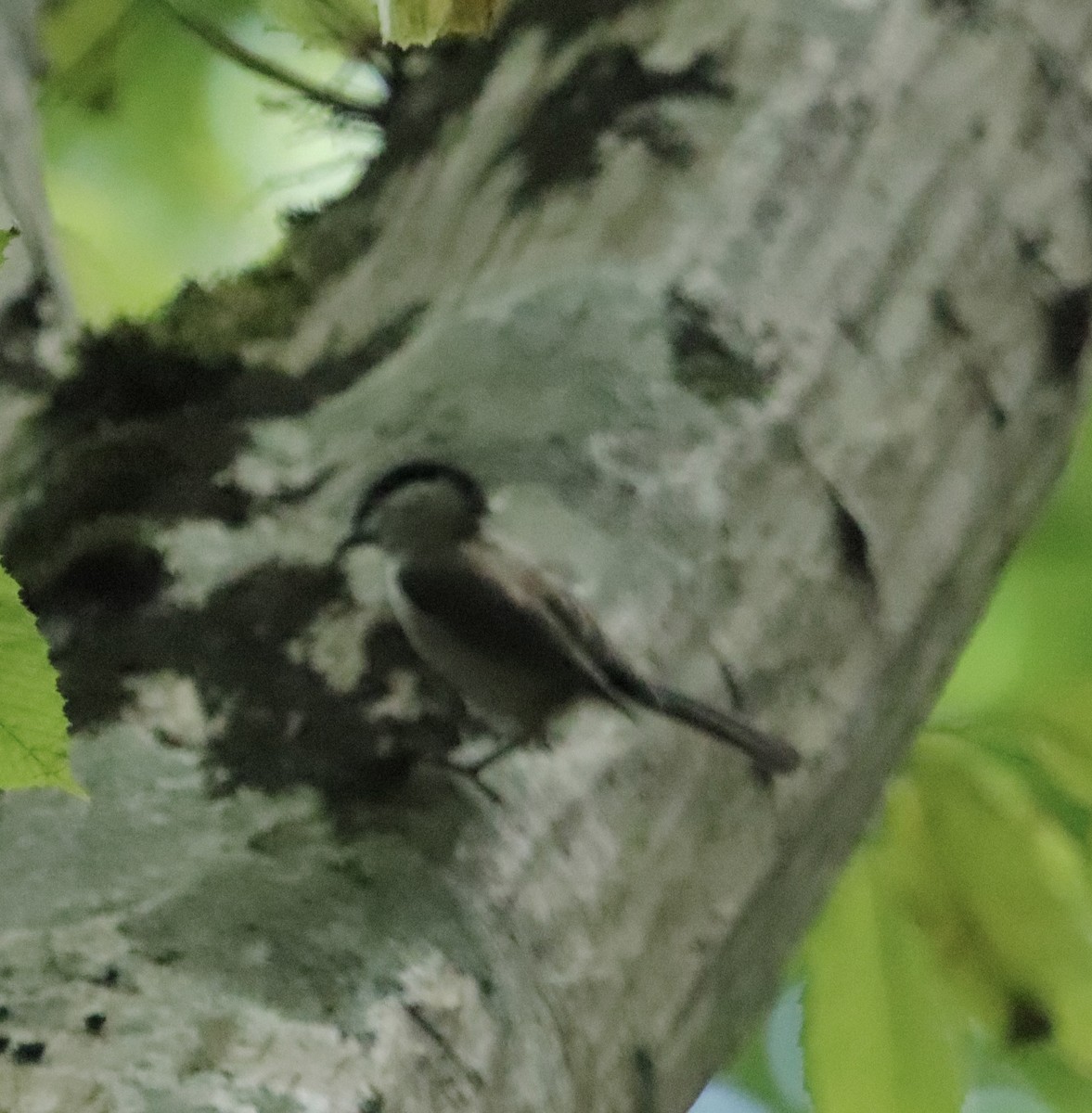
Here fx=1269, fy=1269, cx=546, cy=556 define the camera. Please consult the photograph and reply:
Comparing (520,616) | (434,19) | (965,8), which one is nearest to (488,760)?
(520,616)

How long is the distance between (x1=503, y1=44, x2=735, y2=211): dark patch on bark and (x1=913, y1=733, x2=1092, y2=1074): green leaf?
28 cm

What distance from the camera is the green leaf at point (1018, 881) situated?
0.46 metres

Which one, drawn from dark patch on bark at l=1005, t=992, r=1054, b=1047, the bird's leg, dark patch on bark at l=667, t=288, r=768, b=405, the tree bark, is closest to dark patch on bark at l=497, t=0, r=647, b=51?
the tree bark

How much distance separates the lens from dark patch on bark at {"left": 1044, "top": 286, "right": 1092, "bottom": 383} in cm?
35

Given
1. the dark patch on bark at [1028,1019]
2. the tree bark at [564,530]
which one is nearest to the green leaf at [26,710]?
the tree bark at [564,530]

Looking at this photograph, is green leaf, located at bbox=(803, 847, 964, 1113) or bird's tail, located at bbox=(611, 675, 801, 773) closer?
bird's tail, located at bbox=(611, 675, 801, 773)

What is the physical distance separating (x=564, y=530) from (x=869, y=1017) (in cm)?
23

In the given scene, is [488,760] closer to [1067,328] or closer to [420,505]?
[420,505]

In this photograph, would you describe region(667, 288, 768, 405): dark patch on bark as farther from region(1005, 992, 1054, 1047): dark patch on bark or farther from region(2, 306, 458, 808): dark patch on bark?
region(1005, 992, 1054, 1047): dark patch on bark

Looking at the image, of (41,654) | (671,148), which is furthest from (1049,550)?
(41,654)

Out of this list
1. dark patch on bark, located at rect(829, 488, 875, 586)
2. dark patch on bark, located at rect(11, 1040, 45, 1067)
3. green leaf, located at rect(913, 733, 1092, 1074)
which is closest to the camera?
dark patch on bark, located at rect(11, 1040, 45, 1067)

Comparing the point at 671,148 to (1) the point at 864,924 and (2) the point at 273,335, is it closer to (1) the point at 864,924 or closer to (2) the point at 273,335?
(2) the point at 273,335

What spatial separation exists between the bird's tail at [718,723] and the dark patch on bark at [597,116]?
140mm

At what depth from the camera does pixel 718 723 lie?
0.88 feet
